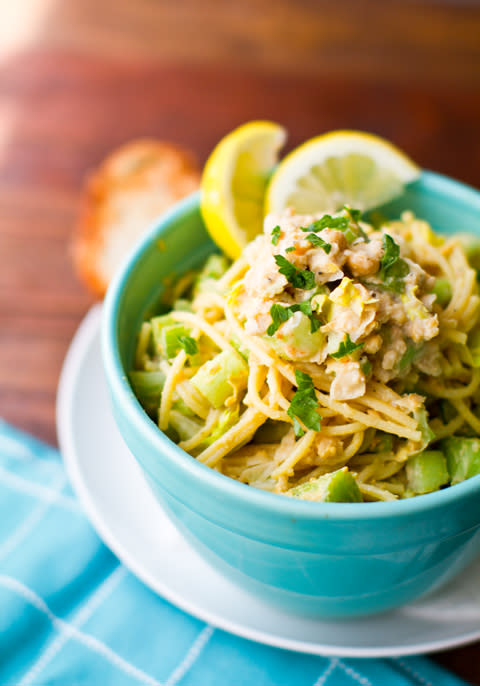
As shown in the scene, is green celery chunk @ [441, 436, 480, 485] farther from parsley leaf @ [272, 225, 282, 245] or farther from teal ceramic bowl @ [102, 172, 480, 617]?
parsley leaf @ [272, 225, 282, 245]

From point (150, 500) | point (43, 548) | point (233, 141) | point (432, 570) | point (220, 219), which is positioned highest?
point (233, 141)

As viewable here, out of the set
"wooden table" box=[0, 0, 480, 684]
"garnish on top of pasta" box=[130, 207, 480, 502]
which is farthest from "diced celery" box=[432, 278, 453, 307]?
"wooden table" box=[0, 0, 480, 684]

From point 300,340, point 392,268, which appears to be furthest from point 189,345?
point 392,268

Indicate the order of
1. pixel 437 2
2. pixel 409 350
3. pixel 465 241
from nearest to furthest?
pixel 409 350, pixel 465 241, pixel 437 2

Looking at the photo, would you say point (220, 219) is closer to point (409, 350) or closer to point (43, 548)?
point (409, 350)

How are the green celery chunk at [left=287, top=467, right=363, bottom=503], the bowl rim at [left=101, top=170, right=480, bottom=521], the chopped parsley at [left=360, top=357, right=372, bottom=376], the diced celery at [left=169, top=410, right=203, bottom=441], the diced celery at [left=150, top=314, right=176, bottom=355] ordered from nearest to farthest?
the bowl rim at [left=101, top=170, right=480, bottom=521]
the green celery chunk at [left=287, top=467, right=363, bottom=503]
the chopped parsley at [left=360, top=357, right=372, bottom=376]
the diced celery at [left=169, top=410, right=203, bottom=441]
the diced celery at [left=150, top=314, right=176, bottom=355]

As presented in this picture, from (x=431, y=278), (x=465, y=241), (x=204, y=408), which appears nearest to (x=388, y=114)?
(x=465, y=241)
